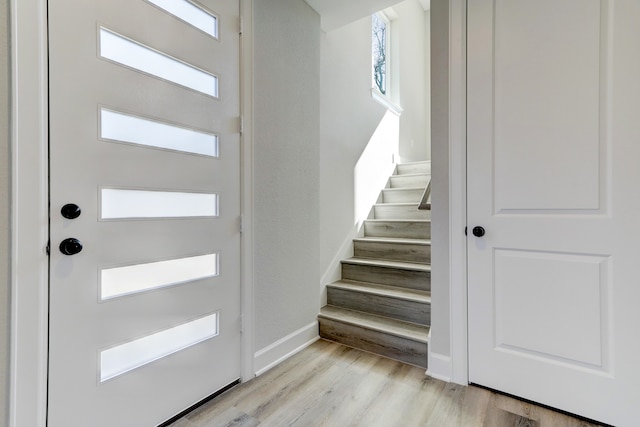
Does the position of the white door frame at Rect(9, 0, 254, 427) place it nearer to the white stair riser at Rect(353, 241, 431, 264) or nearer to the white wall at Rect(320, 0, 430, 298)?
the white wall at Rect(320, 0, 430, 298)

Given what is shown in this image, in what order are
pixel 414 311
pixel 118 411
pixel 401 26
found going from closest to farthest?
pixel 118 411 → pixel 414 311 → pixel 401 26

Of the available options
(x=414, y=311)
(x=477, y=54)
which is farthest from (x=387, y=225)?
(x=477, y=54)

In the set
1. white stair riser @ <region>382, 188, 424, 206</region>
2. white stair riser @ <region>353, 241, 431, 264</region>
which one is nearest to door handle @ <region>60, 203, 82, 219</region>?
white stair riser @ <region>353, 241, 431, 264</region>

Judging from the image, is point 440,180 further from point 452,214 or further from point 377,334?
point 377,334

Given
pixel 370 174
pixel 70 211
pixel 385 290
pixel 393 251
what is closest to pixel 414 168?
pixel 370 174

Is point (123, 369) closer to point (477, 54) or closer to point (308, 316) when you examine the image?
point (308, 316)

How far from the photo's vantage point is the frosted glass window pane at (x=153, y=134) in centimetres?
130

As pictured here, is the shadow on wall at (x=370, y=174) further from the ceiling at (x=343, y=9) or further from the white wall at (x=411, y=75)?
the ceiling at (x=343, y=9)

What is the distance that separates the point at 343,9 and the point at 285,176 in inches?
55.8

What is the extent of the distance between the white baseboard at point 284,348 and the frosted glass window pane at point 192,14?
189 cm

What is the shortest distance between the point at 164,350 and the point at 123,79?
1.24 metres

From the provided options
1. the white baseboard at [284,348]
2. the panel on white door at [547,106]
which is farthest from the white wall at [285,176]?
the panel on white door at [547,106]

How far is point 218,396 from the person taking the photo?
5.64ft

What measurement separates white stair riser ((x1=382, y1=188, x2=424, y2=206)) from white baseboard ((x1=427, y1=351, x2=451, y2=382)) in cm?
184
